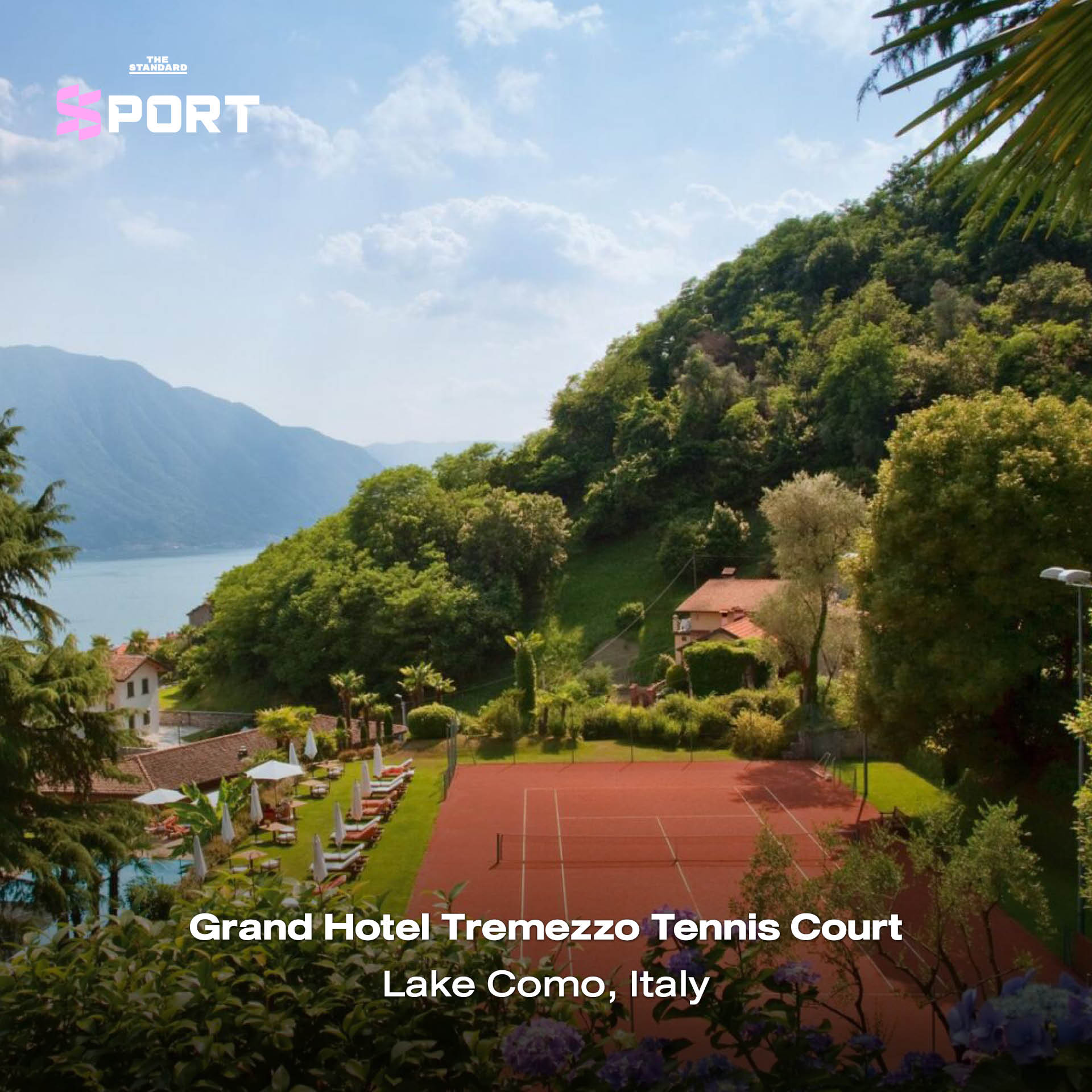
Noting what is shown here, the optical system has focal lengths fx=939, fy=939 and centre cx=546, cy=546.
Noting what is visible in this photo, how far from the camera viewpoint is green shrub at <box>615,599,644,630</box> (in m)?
51.5

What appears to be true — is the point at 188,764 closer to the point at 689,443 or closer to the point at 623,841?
the point at 623,841

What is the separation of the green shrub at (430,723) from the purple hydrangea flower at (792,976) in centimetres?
3177

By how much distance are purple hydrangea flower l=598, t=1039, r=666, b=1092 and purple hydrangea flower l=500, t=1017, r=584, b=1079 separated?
12cm

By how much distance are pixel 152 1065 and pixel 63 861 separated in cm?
1000

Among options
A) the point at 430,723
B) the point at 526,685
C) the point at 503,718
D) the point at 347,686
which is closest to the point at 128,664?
the point at 347,686

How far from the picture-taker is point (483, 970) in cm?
356

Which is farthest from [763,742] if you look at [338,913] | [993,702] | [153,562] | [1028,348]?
[153,562]

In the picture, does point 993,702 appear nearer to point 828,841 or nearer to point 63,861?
point 828,841

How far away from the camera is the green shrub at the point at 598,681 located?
4141 centimetres

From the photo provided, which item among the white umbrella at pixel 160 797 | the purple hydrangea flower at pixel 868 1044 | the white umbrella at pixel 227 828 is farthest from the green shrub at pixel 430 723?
the purple hydrangea flower at pixel 868 1044

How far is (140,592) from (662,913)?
259ft

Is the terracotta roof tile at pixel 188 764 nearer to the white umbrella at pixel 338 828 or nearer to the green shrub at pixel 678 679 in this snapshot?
the white umbrella at pixel 338 828

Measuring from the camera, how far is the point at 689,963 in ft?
10.4

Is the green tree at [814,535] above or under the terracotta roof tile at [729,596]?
above
